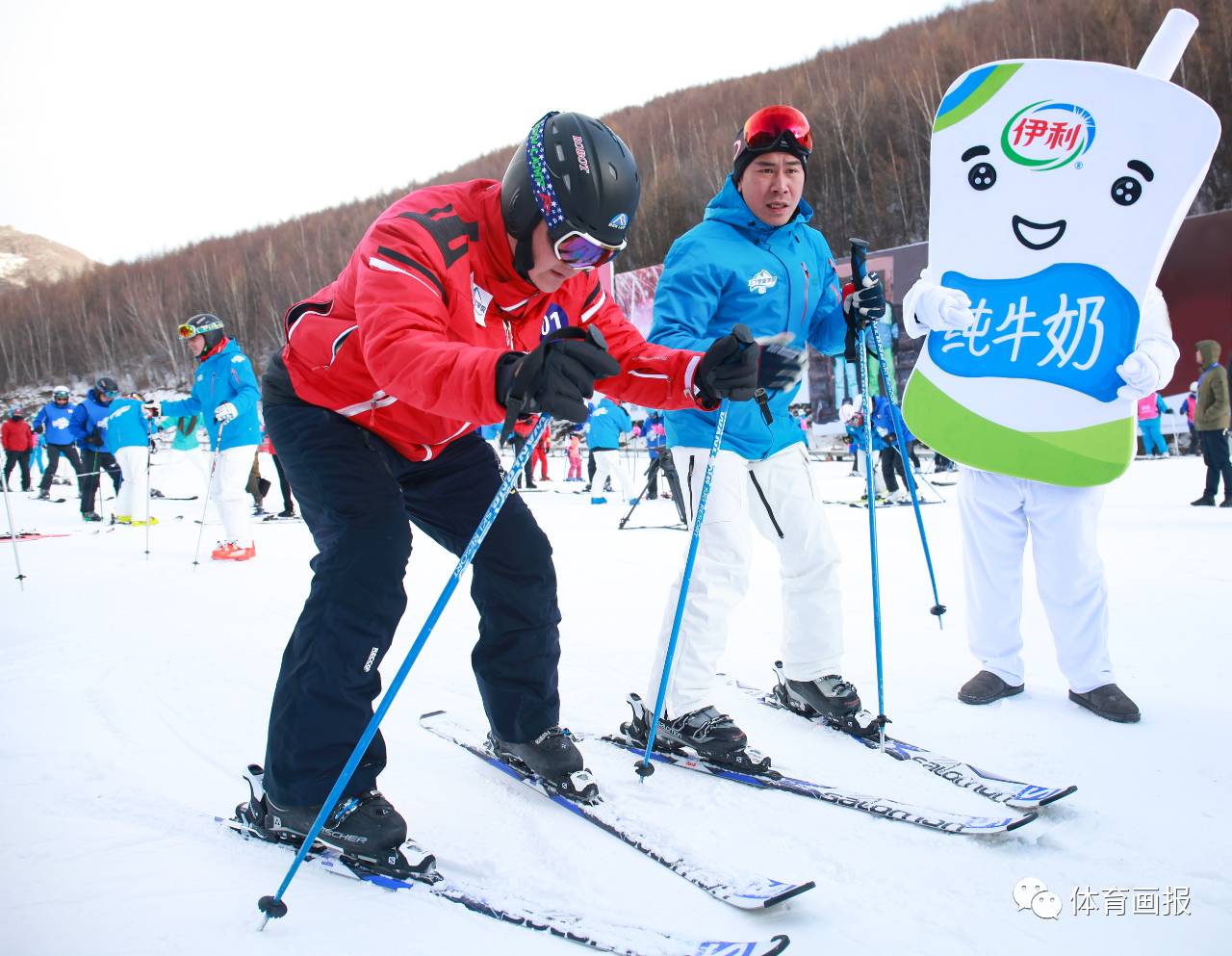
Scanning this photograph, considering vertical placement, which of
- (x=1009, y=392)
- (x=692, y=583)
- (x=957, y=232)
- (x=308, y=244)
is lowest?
(x=692, y=583)

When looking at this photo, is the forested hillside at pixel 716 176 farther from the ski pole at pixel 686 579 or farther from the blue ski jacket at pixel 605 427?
the ski pole at pixel 686 579

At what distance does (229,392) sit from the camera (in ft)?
24.2

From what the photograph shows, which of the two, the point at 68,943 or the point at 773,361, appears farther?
the point at 773,361

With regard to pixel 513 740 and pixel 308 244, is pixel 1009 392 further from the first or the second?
pixel 308 244

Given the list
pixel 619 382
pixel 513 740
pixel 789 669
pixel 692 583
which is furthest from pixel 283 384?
pixel 789 669

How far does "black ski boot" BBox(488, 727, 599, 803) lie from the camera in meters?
2.31

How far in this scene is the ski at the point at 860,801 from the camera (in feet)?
6.68

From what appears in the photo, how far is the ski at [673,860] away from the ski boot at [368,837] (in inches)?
17.2

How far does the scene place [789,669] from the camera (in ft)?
9.61

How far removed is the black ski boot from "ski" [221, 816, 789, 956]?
48cm

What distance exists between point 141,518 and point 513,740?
397 inches

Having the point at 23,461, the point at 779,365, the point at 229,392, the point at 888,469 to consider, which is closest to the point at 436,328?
the point at 779,365

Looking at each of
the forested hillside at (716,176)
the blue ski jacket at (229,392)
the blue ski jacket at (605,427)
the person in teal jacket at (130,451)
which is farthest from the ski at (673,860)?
the forested hillside at (716,176)

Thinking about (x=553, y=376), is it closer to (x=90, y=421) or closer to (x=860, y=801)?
(x=860, y=801)
